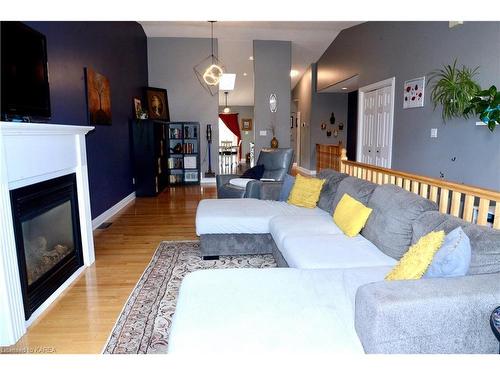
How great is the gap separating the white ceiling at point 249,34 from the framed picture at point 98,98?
9.15 ft

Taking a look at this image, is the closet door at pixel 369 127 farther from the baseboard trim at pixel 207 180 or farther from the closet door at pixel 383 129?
the baseboard trim at pixel 207 180

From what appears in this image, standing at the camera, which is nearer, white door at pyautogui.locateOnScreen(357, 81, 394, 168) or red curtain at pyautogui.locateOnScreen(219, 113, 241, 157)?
white door at pyautogui.locateOnScreen(357, 81, 394, 168)

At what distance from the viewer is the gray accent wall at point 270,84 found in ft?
25.8

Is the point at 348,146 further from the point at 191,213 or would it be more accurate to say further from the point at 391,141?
the point at 191,213

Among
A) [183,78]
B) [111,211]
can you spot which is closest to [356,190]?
Result: [111,211]

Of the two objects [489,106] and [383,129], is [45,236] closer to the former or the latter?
[489,106]

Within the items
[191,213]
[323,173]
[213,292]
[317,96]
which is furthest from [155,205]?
[317,96]

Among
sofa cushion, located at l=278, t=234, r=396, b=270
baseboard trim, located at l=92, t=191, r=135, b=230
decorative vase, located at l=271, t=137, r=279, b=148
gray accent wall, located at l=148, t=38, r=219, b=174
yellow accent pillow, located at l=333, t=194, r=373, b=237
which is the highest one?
gray accent wall, located at l=148, t=38, r=219, b=174

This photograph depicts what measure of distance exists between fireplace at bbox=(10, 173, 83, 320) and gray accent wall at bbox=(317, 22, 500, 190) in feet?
13.6

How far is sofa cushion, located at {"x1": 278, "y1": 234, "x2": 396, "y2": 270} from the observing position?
2.08 m

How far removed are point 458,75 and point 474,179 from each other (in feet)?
3.90

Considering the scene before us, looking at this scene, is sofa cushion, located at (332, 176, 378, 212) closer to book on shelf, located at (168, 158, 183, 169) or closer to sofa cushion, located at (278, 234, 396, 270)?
sofa cushion, located at (278, 234, 396, 270)

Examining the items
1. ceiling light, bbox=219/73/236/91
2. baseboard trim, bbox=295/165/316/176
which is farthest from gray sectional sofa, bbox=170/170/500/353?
ceiling light, bbox=219/73/236/91

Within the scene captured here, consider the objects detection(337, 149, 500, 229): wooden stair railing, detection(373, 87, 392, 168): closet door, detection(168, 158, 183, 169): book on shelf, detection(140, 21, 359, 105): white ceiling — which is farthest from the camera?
detection(168, 158, 183, 169): book on shelf
